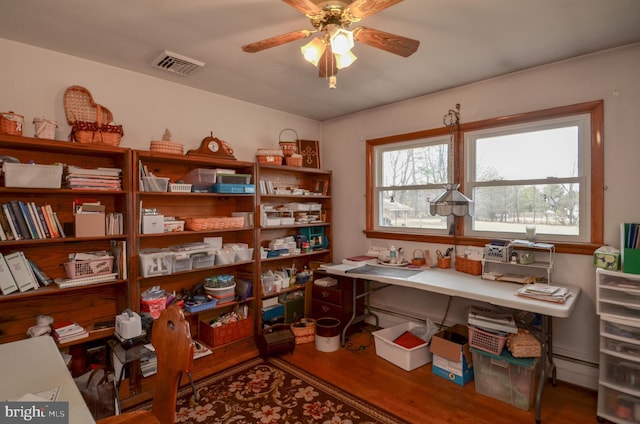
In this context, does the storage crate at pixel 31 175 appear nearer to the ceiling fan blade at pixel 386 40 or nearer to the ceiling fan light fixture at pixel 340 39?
the ceiling fan light fixture at pixel 340 39

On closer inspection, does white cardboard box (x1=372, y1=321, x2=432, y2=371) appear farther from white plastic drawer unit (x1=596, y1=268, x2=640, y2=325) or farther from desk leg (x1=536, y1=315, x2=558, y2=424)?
white plastic drawer unit (x1=596, y1=268, x2=640, y2=325)

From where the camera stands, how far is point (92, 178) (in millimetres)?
2256

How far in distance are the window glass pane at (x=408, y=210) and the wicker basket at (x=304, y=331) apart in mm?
1344

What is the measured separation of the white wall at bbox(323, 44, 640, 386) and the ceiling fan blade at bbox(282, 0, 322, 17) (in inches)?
78.2

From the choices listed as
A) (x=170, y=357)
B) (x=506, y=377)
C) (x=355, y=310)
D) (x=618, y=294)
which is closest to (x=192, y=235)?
(x=355, y=310)

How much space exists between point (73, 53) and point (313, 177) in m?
2.54

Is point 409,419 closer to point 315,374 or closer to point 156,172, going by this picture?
point 315,374

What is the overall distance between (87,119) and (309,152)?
213 cm

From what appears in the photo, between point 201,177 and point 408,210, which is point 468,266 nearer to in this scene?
point 408,210

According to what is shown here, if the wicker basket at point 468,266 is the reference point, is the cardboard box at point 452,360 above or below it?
below

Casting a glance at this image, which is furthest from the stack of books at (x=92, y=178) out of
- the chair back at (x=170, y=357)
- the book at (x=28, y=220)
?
the chair back at (x=170, y=357)

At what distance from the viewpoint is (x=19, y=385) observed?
120 cm

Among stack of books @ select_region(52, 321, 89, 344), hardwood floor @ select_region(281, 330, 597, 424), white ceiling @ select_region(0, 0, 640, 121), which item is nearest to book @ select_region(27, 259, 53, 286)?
stack of books @ select_region(52, 321, 89, 344)

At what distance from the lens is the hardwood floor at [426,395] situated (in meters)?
2.09
